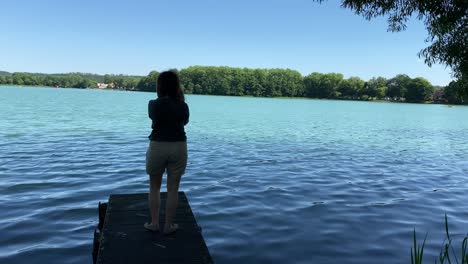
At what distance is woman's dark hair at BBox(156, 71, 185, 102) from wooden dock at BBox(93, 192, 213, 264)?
6.06 feet

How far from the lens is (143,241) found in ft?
16.1

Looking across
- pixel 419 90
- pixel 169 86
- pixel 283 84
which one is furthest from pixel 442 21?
pixel 283 84

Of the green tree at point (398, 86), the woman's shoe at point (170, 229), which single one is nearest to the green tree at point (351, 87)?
the green tree at point (398, 86)

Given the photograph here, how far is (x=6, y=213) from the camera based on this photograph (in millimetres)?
8219

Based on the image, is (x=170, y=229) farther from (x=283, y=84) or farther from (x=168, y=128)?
(x=283, y=84)

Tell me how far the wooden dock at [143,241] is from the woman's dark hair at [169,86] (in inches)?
72.7

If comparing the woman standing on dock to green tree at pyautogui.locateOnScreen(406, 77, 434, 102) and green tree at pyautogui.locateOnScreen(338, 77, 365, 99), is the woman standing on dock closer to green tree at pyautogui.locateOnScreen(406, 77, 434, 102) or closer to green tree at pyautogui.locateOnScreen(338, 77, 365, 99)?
green tree at pyautogui.locateOnScreen(406, 77, 434, 102)

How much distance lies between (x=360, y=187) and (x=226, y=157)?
21.2 ft

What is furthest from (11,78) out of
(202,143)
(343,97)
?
(202,143)

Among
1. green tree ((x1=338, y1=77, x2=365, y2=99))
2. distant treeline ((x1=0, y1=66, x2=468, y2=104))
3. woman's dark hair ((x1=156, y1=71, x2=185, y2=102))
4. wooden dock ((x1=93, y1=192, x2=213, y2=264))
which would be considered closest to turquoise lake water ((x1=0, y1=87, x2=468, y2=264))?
wooden dock ((x1=93, y1=192, x2=213, y2=264))

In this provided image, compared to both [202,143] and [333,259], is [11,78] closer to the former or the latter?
[202,143]

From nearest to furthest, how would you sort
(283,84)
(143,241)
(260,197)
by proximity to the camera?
(143,241) < (260,197) < (283,84)

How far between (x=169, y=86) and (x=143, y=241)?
2021 mm

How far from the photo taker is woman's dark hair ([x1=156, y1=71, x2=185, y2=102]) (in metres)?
4.82
